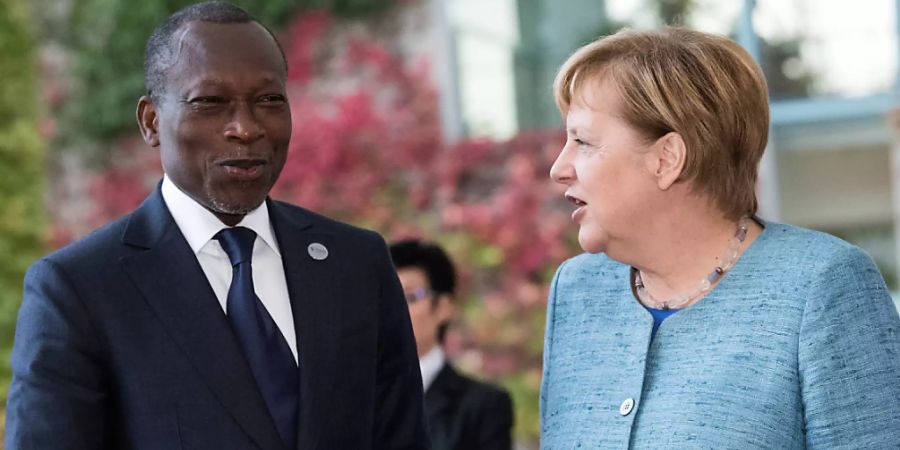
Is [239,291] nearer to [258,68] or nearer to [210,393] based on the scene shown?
[210,393]

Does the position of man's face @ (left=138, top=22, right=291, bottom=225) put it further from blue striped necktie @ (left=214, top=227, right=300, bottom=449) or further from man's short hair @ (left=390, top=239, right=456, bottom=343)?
man's short hair @ (left=390, top=239, right=456, bottom=343)

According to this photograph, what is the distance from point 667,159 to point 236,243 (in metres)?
0.78

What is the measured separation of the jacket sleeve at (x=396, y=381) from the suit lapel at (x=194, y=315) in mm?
278

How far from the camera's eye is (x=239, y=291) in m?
2.13

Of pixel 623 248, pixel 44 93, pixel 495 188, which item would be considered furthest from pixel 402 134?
pixel 623 248

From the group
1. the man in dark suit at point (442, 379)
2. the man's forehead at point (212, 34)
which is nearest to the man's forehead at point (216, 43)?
the man's forehead at point (212, 34)

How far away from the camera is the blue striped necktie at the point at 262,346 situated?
6.82 ft

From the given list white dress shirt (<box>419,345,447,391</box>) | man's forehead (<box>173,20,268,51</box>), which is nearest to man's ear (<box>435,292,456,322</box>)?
white dress shirt (<box>419,345,447,391</box>)

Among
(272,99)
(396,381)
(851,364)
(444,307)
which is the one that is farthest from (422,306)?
(851,364)

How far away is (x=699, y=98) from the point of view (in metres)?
2.20

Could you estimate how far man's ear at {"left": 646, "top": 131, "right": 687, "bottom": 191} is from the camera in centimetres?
222

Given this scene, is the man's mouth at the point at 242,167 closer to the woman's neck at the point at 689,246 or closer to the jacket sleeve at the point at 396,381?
the jacket sleeve at the point at 396,381

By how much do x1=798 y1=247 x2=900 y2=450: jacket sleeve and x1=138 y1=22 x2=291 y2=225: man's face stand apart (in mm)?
963

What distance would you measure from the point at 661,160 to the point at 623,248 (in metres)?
0.18
